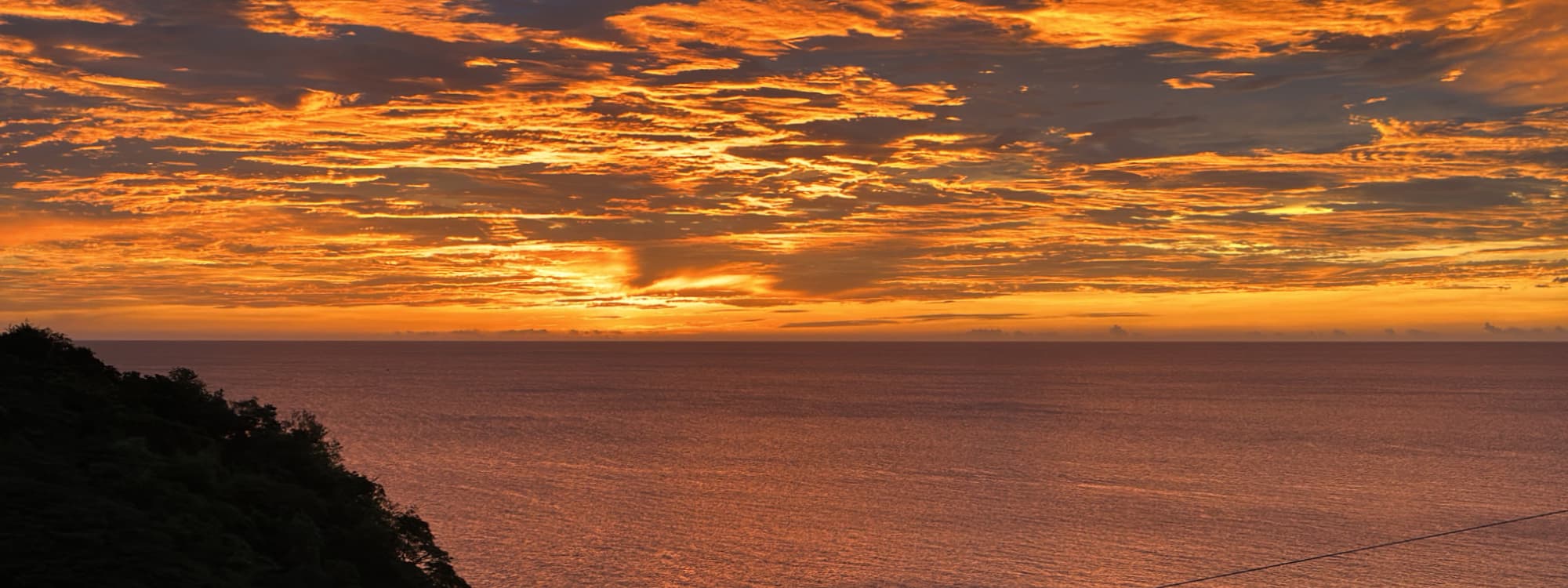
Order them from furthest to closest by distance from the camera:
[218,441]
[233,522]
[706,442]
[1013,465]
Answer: [706,442]
[1013,465]
[218,441]
[233,522]

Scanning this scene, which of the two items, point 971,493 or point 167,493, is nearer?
point 167,493

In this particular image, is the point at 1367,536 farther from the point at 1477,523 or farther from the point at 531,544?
the point at 531,544

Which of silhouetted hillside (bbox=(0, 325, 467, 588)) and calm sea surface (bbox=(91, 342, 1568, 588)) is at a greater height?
silhouetted hillside (bbox=(0, 325, 467, 588))

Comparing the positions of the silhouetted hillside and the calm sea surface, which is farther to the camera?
the calm sea surface

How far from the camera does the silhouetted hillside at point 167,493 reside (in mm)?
23047

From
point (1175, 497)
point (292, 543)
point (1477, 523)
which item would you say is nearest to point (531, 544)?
point (292, 543)

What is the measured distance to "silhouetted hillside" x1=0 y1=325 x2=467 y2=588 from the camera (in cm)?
2305

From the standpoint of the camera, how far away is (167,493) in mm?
26656

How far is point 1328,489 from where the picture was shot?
81875 mm

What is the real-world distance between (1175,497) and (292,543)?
59.9 metres

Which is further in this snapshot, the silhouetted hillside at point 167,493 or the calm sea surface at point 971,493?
the calm sea surface at point 971,493

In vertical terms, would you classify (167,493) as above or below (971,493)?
above

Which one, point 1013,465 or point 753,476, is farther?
point 1013,465

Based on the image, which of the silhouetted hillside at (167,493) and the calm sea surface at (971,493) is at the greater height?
the silhouetted hillside at (167,493)
